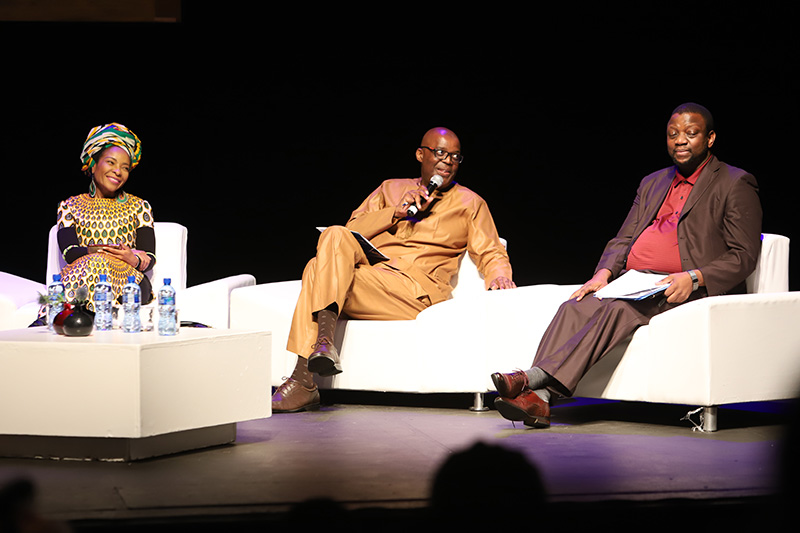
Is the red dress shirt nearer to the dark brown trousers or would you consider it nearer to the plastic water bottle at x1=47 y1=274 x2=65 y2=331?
the dark brown trousers

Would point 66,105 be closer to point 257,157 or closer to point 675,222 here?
point 257,157

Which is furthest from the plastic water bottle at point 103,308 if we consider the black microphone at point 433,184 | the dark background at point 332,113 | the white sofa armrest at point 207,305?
the dark background at point 332,113

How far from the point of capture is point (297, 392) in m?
4.15

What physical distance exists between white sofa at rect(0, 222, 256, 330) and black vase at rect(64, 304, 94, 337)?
1.16 meters

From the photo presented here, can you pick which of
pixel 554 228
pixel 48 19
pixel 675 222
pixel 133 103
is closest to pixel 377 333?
pixel 675 222

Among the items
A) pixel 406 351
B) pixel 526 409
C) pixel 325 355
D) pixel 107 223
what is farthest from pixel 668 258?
pixel 107 223

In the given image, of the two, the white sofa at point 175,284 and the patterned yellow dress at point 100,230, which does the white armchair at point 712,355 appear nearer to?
the white sofa at point 175,284

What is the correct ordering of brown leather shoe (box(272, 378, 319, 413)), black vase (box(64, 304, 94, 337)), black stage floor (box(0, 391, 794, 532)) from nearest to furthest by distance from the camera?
black stage floor (box(0, 391, 794, 532)) → black vase (box(64, 304, 94, 337)) → brown leather shoe (box(272, 378, 319, 413))

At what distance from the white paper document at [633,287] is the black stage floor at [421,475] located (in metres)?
0.48

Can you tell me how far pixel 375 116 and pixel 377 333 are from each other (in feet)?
6.24

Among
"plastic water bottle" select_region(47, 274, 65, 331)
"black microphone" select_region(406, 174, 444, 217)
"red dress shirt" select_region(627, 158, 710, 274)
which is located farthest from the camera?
"black microphone" select_region(406, 174, 444, 217)

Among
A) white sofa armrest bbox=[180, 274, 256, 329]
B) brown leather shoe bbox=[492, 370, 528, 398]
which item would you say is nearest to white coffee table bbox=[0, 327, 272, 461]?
brown leather shoe bbox=[492, 370, 528, 398]

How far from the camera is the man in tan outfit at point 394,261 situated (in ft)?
13.7

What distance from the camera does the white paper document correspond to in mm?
3715
